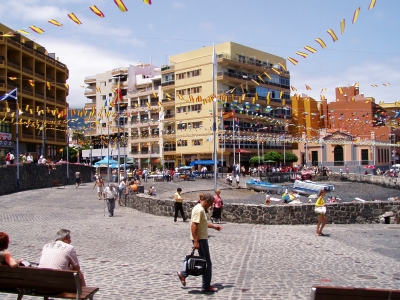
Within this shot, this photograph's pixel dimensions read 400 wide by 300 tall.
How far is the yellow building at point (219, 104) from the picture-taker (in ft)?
211

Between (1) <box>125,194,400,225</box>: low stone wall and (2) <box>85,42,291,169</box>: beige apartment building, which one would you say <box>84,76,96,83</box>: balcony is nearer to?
(2) <box>85,42,291,169</box>: beige apartment building

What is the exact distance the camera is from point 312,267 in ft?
31.8

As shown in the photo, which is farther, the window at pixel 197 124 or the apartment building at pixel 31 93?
the window at pixel 197 124

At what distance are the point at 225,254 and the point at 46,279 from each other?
6.20 m

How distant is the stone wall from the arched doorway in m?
41.7

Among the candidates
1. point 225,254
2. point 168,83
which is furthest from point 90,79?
point 225,254

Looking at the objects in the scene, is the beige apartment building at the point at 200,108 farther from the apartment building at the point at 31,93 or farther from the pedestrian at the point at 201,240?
the pedestrian at the point at 201,240

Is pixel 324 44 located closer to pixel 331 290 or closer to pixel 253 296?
pixel 253 296

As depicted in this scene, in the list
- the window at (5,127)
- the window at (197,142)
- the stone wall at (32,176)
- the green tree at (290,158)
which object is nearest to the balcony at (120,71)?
the window at (197,142)

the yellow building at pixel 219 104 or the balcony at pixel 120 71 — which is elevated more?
the balcony at pixel 120 71

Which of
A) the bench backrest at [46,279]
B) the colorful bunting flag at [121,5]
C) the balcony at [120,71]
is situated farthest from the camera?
the balcony at [120,71]

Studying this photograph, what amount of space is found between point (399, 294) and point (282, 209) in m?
13.3

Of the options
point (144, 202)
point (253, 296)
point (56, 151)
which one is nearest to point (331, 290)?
point (253, 296)

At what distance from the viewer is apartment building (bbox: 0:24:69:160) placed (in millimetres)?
45094
